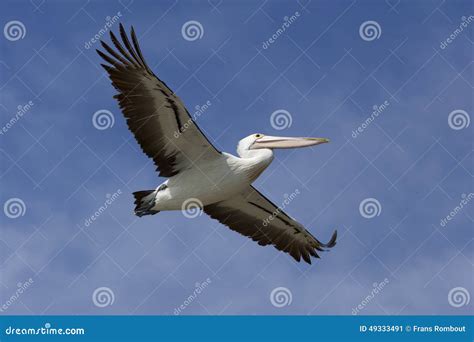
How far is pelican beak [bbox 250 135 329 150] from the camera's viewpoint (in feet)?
62.6

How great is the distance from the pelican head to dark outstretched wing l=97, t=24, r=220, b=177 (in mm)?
969

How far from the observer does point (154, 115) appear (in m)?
18.0

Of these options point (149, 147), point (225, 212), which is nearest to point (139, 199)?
point (149, 147)

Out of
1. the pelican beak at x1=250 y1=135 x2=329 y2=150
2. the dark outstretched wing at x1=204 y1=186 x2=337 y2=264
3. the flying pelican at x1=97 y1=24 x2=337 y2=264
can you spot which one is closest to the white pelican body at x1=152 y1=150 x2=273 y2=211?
the flying pelican at x1=97 y1=24 x2=337 y2=264

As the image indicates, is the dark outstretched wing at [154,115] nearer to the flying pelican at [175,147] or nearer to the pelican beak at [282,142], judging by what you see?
the flying pelican at [175,147]

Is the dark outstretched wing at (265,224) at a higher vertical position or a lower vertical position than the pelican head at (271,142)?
lower

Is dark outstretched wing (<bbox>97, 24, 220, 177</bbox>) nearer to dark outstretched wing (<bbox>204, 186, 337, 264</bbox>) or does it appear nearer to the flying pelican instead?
the flying pelican

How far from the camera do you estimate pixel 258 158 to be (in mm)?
18375

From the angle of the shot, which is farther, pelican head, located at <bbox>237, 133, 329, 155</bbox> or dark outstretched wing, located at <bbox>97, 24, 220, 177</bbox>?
pelican head, located at <bbox>237, 133, 329, 155</bbox>

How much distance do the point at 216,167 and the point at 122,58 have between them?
3090 millimetres

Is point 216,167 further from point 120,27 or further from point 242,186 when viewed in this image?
point 120,27

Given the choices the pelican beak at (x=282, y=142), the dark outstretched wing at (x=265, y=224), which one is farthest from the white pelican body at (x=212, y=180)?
the dark outstretched wing at (x=265, y=224)

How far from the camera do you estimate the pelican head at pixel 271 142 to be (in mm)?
19078

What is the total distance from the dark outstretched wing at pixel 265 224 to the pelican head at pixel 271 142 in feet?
3.97
